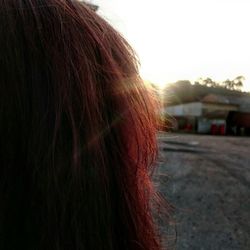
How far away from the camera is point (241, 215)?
6.25 meters

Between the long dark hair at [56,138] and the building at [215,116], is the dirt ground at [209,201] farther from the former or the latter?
the building at [215,116]

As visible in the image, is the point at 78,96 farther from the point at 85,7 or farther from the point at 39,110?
the point at 85,7

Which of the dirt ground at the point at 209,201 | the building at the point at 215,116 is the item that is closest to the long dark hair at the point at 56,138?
the dirt ground at the point at 209,201

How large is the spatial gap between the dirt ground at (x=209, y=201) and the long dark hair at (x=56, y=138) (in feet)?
7.65

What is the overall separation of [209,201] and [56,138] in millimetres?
6442

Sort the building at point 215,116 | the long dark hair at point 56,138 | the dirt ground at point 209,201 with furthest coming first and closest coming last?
the building at point 215,116 < the dirt ground at point 209,201 < the long dark hair at point 56,138

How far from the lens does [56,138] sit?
0.76 metres

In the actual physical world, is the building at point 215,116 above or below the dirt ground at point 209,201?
below

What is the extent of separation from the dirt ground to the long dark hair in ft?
7.65

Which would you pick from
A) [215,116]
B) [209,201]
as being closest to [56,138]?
[209,201]

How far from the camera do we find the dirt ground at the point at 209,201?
17.5ft

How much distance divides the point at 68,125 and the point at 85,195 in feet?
0.38

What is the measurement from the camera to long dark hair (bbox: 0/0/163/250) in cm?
75

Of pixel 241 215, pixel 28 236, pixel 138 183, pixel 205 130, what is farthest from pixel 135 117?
pixel 205 130
